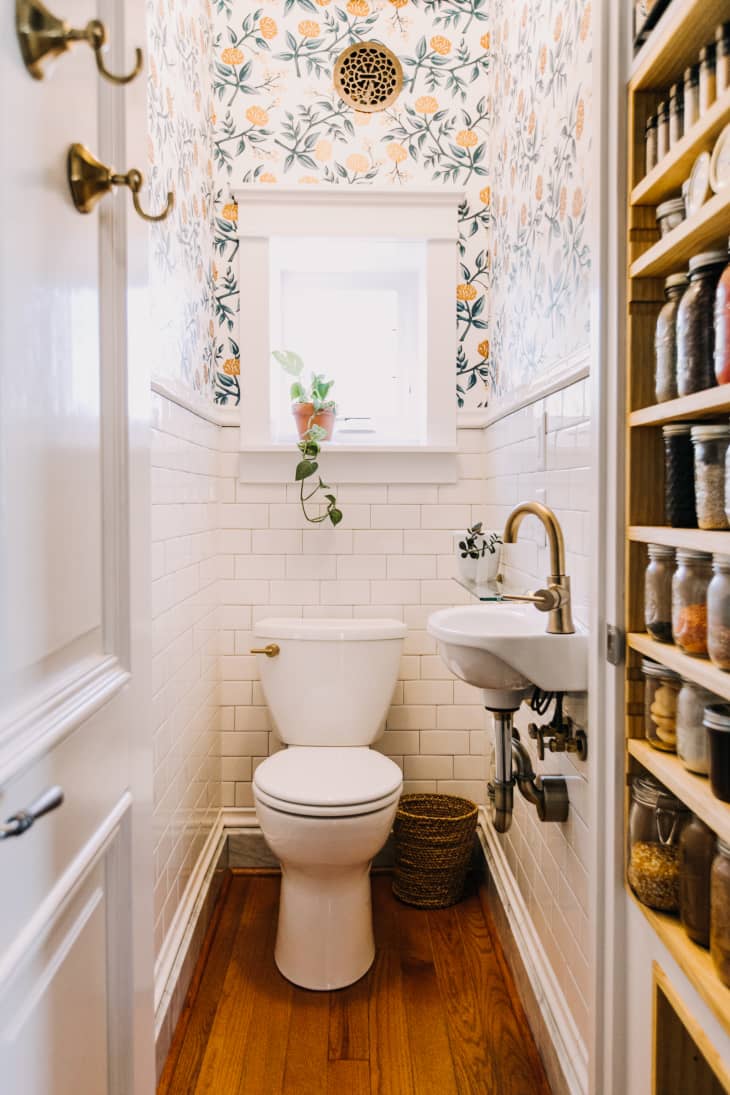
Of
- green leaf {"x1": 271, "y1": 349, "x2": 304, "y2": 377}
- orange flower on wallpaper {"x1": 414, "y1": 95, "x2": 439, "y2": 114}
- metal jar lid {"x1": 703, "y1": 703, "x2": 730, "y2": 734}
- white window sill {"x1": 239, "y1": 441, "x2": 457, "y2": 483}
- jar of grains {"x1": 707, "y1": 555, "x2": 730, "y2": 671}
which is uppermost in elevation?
orange flower on wallpaper {"x1": 414, "y1": 95, "x2": 439, "y2": 114}

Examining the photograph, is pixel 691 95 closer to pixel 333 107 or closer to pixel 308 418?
pixel 308 418

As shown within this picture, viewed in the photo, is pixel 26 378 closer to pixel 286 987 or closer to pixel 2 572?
pixel 2 572

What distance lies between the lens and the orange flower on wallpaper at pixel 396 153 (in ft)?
7.96

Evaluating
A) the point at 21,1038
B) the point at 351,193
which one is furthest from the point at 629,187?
the point at 351,193

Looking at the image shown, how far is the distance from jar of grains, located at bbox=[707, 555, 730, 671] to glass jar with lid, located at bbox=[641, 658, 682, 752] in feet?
0.60

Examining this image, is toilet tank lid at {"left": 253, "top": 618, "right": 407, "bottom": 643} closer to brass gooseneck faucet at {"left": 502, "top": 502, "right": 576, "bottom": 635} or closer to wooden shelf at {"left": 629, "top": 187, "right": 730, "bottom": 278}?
brass gooseneck faucet at {"left": 502, "top": 502, "right": 576, "bottom": 635}

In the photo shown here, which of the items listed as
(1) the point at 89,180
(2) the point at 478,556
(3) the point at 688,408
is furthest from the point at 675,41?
(2) the point at 478,556

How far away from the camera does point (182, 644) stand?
1.88 metres

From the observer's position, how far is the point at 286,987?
1.85 metres

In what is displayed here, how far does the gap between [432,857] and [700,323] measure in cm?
176

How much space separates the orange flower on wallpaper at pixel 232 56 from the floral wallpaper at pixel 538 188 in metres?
0.80

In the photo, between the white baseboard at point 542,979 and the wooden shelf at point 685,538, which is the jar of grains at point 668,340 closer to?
the wooden shelf at point 685,538

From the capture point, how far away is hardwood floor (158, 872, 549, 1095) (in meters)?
1.55

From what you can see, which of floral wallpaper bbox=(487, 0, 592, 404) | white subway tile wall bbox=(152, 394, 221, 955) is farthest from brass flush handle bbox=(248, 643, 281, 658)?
floral wallpaper bbox=(487, 0, 592, 404)
